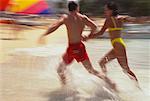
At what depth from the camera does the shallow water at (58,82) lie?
232 inches

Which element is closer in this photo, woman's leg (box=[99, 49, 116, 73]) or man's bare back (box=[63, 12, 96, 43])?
man's bare back (box=[63, 12, 96, 43])

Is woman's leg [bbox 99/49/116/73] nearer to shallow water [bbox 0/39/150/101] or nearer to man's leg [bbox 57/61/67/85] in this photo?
shallow water [bbox 0/39/150/101]

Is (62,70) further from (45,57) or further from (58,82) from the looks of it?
(45,57)

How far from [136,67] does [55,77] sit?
191 centimetres

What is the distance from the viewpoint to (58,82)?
6.62m

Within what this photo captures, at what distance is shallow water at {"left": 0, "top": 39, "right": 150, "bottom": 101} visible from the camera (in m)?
5.89

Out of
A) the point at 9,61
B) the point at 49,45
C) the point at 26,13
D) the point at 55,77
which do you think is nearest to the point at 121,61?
the point at 55,77

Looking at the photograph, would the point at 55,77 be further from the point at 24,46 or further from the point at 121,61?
the point at 24,46

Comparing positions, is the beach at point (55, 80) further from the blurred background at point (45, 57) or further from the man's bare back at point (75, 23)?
the man's bare back at point (75, 23)

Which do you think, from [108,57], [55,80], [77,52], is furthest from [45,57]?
[77,52]

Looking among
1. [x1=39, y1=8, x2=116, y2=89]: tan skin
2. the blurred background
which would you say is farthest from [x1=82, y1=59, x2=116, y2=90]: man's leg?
the blurred background

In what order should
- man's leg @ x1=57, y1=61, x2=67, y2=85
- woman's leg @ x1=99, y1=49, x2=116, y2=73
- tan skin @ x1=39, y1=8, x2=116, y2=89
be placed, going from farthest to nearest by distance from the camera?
woman's leg @ x1=99, y1=49, x2=116, y2=73, man's leg @ x1=57, y1=61, x2=67, y2=85, tan skin @ x1=39, y1=8, x2=116, y2=89

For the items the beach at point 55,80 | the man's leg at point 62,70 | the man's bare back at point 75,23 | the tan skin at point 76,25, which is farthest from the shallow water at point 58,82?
the man's bare back at point 75,23

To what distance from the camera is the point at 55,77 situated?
22.3 feet
